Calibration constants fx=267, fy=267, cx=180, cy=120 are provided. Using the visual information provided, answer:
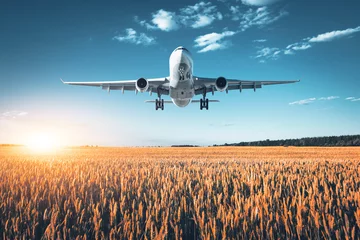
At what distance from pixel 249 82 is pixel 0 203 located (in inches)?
1397

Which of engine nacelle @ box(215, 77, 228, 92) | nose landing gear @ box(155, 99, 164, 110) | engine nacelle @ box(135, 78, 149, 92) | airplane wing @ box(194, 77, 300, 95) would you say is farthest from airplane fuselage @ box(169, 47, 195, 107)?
nose landing gear @ box(155, 99, 164, 110)

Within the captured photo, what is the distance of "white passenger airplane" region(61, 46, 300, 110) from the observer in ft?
92.4

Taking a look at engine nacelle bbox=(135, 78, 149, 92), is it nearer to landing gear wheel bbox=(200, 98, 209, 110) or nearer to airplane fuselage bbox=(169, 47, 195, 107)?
airplane fuselage bbox=(169, 47, 195, 107)

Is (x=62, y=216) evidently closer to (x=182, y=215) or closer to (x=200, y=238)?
(x=182, y=215)

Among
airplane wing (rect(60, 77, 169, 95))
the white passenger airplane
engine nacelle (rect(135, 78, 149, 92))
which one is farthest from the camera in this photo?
airplane wing (rect(60, 77, 169, 95))

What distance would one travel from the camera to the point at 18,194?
6172 mm

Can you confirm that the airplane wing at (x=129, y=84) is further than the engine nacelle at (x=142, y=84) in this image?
Yes

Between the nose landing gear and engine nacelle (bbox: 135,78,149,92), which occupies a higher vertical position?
engine nacelle (bbox: 135,78,149,92)

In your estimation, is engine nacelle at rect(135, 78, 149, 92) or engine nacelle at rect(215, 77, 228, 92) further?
engine nacelle at rect(215, 77, 228, 92)

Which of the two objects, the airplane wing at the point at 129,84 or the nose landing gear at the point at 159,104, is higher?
the airplane wing at the point at 129,84

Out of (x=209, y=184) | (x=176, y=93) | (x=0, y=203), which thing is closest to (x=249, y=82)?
(x=176, y=93)

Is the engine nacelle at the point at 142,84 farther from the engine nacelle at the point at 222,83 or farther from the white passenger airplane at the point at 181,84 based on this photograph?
the engine nacelle at the point at 222,83

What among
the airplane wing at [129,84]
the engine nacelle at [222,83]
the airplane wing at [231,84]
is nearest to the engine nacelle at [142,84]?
the airplane wing at [129,84]

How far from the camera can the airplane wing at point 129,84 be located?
113 ft
